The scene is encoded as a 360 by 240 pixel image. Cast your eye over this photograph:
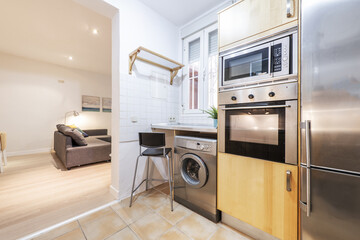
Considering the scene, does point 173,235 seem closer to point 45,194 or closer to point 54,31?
point 45,194

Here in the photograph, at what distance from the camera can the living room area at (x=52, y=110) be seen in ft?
6.01

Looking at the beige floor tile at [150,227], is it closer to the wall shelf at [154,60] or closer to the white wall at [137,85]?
the white wall at [137,85]

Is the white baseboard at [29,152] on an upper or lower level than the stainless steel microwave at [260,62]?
lower

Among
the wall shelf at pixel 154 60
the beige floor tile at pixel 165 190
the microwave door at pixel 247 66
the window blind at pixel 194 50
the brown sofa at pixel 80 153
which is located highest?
the window blind at pixel 194 50

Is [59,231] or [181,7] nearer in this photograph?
[59,231]

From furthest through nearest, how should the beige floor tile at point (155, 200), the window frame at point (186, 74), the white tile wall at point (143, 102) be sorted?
the window frame at point (186, 74), the white tile wall at point (143, 102), the beige floor tile at point (155, 200)

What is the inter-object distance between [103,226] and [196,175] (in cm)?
107

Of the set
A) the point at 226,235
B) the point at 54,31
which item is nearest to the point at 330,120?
the point at 226,235

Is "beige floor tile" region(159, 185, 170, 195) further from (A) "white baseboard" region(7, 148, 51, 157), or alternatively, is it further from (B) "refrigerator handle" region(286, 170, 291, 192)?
(A) "white baseboard" region(7, 148, 51, 157)

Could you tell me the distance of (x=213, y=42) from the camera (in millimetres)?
2299

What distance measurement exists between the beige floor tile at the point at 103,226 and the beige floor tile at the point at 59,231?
9cm

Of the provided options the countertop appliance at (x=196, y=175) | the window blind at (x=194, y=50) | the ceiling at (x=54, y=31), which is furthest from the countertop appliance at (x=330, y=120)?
the ceiling at (x=54, y=31)

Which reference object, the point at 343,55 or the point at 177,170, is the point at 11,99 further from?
the point at 343,55

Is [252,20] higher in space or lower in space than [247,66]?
higher
